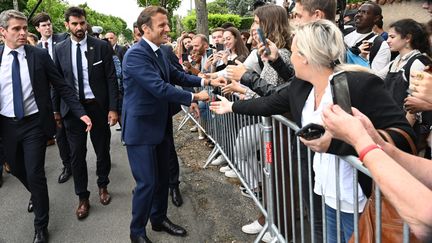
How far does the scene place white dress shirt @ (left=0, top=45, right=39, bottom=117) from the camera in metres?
3.66

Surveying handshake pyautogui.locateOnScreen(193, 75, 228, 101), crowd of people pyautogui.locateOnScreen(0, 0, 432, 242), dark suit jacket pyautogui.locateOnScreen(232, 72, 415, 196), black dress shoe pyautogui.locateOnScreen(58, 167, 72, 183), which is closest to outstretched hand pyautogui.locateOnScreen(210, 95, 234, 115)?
crowd of people pyautogui.locateOnScreen(0, 0, 432, 242)

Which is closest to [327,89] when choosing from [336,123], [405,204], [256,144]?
[336,123]

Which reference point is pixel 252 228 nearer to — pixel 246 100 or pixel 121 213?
pixel 246 100

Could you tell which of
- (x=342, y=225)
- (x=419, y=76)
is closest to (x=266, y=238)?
(x=342, y=225)

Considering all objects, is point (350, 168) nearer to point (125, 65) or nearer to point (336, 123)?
point (336, 123)

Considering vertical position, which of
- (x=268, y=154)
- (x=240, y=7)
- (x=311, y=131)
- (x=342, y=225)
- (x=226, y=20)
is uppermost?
(x=240, y=7)

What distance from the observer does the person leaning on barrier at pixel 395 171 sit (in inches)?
38.2

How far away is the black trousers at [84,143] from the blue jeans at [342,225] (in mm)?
3039

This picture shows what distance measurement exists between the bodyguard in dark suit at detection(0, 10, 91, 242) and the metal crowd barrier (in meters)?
2.08

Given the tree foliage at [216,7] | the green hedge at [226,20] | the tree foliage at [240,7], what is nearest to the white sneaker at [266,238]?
the green hedge at [226,20]

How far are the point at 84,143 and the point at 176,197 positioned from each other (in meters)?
1.29

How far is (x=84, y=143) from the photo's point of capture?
430 centimetres

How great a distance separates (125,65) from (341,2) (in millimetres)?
2921

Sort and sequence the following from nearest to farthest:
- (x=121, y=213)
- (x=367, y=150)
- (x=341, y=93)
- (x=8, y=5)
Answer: (x=367, y=150) → (x=341, y=93) → (x=121, y=213) → (x=8, y=5)
